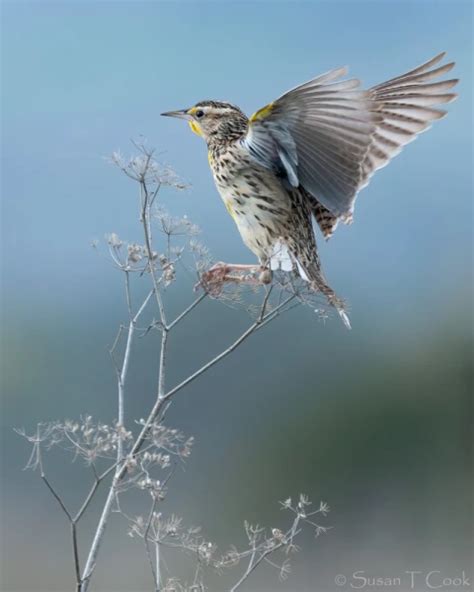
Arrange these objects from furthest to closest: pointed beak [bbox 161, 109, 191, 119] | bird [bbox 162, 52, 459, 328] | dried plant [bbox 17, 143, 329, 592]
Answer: pointed beak [bbox 161, 109, 191, 119], bird [bbox 162, 52, 459, 328], dried plant [bbox 17, 143, 329, 592]

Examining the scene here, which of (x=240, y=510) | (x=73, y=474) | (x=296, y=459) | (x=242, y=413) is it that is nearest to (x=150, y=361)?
(x=73, y=474)

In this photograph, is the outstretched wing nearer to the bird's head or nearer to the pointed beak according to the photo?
the bird's head

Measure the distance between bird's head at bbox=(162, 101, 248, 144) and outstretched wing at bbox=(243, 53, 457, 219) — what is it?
0.35m

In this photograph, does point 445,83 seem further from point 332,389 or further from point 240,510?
point 332,389

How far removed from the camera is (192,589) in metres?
3.70

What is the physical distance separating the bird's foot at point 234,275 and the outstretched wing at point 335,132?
43 cm

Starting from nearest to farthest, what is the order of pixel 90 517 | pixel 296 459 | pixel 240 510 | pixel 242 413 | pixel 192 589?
pixel 192 589, pixel 90 517, pixel 242 413, pixel 240 510, pixel 296 459

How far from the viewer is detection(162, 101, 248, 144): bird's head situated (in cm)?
521

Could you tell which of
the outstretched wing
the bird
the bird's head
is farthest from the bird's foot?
the bird's head

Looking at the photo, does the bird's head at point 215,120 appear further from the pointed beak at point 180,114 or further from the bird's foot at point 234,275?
the bird's foot at point 234,275

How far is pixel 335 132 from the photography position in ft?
15.6

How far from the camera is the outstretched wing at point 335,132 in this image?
4.62m

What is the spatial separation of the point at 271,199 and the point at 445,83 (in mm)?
872

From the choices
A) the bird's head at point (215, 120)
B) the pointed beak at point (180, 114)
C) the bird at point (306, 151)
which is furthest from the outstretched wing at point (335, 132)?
the pointed beak at point (180, 114)
